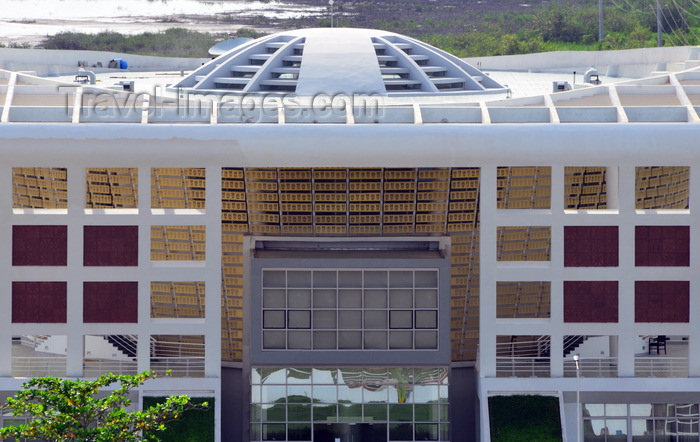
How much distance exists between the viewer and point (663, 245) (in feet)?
152

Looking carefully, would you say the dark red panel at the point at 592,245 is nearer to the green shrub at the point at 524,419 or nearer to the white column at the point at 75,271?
the green shrub at the point at 524,419

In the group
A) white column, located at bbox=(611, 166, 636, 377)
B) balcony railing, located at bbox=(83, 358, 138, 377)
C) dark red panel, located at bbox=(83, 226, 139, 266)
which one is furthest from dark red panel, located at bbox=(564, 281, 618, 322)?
balcony railing, located at bbox=(83, 358, 138, 377)

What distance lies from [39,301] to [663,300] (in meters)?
25.5

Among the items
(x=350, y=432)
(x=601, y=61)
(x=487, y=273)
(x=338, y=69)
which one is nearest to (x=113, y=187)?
(x=338, y=69)

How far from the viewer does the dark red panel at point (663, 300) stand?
152 feet

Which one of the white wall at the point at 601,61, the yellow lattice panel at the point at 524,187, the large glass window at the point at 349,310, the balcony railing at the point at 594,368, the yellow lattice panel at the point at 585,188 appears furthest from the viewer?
the white wall at the point at 601,61

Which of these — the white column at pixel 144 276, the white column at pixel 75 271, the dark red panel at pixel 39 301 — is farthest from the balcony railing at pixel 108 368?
the dark red panel at pixel 39 301

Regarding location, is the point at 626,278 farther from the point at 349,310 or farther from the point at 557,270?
the point at 349,310

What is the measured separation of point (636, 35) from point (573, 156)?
96.2 meters

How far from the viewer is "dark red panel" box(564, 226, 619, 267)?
46.1 meters

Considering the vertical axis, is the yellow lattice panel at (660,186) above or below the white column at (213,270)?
above

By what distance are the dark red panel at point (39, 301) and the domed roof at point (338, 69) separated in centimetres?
1439

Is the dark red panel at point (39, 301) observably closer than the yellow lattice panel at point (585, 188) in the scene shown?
Yes

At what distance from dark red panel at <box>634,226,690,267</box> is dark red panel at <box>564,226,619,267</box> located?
1.07m
